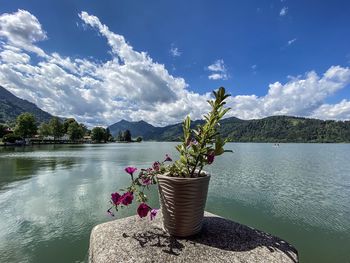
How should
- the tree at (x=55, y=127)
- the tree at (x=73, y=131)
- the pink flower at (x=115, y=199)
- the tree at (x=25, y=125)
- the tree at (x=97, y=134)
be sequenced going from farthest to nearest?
the tree at (x=97, y=134) < the tree at (x=73, y=131) < the tree at (x=55, y=127) < the tree at (x=25, y=125) < the pink flower at (x=115, y=199)

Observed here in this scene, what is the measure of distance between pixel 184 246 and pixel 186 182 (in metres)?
0.76

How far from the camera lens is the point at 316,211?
7.41 m

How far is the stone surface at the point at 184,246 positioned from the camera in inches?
87.2

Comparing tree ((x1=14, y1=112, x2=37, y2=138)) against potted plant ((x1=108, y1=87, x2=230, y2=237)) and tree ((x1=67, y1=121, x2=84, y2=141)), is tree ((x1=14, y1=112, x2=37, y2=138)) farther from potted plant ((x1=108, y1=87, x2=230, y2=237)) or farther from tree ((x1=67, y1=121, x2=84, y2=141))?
potted plant ((x1=108, y1=87, x2=230, y2=237))

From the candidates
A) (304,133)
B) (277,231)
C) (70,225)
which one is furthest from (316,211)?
(304,133)

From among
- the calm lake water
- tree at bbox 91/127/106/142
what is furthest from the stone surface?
tree at bbox 91/127/106/142

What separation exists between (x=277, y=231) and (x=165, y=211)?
14.5 ft

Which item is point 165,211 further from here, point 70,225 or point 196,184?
point 70,225

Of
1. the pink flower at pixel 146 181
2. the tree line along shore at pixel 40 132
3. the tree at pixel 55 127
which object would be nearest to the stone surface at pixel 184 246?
the pink flower at pixel 146 181

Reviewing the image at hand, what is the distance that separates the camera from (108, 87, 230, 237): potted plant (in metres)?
2.48

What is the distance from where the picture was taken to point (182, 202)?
252cm

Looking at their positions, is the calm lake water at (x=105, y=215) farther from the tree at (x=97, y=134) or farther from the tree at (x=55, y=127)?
the tree at (x=97, y=134)

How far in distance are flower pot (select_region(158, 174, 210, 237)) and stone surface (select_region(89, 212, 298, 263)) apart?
0.14 m

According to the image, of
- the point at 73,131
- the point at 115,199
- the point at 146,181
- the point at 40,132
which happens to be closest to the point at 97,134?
the point at 73,131
